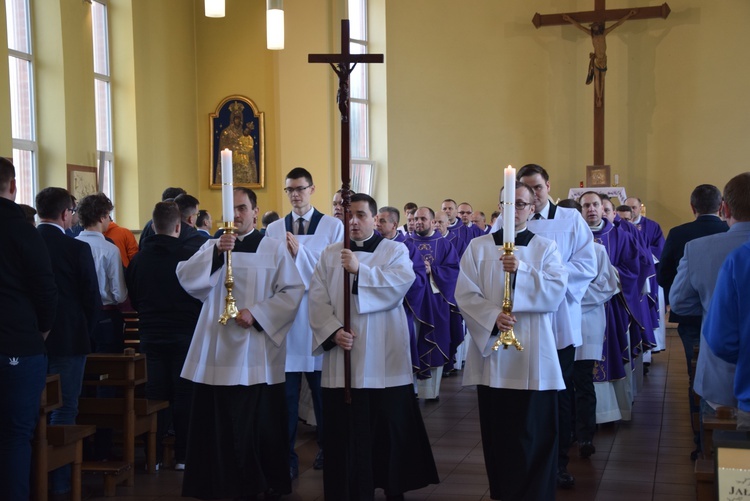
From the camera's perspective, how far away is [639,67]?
16734 millimetres

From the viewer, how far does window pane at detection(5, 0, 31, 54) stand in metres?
11.7

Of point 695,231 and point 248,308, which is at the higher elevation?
point 695,231

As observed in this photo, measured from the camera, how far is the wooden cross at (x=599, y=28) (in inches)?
630

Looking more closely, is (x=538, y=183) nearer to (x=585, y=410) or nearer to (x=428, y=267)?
(x=585, y=410)

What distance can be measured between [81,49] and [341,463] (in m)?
9.05

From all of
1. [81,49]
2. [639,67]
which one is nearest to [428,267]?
[81,49]

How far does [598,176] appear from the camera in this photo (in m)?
15.7

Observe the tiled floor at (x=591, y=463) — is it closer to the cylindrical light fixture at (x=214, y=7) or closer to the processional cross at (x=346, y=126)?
the processional cross at (x=346, y=126)

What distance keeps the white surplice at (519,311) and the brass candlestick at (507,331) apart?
0.70 feet

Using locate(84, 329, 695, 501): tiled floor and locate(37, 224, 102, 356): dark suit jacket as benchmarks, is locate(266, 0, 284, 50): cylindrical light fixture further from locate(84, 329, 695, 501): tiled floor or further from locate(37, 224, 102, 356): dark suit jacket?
locate(37, 224, 102, 356): dark suit jacket

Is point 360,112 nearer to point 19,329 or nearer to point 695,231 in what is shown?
point 695,231

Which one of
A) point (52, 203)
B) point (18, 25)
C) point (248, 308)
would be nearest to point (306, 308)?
point (248, 308)

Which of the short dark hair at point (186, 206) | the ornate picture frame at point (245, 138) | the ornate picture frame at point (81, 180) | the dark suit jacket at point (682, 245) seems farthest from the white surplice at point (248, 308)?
the ornate picture frame at point (245, 138)

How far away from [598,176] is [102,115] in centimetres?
818
